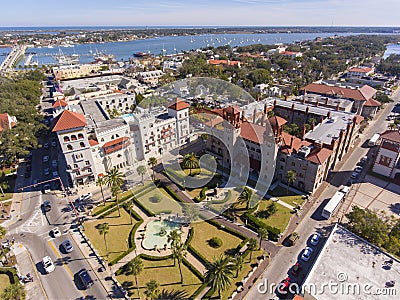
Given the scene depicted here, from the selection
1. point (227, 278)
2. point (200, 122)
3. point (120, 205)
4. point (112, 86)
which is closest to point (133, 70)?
point (112, 86)

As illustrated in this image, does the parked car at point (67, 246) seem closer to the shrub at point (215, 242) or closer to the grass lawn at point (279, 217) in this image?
the shrub at point (215, 242)

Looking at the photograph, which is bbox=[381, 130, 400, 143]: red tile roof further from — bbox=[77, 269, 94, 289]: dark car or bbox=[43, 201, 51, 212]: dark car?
bbox=[43, 201, 51, 212]: dark car

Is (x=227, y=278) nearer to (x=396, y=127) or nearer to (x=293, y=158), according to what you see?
(x=293, y=158)

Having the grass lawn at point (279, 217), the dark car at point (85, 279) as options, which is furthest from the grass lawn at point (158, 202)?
the grass lawn at point (279, 217)

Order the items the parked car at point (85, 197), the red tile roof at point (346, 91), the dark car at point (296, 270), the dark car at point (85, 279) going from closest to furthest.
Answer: the dark car at point (85, 279), the dark car at point (296, 270), the parked car at point (85, 197), the red tile roof at point (346, 91)

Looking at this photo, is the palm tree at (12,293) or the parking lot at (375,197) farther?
the parking lot at (375,197)

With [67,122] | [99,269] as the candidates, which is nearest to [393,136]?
[99,269]

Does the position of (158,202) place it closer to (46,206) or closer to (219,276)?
(46,206)

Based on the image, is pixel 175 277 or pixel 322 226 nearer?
pixel 175 277
